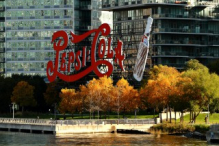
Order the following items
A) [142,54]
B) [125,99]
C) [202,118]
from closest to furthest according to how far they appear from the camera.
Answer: [202,118] → [125,99] → [142,54]

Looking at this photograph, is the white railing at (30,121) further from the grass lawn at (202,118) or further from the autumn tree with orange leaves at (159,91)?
the grass lawn at (202,118)

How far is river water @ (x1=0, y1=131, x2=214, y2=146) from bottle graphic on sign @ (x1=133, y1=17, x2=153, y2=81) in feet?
130

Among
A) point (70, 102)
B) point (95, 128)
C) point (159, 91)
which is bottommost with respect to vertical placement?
point (95, 128)

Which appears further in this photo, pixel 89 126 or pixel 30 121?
pixel 30 121

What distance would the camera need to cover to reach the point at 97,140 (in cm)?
14412

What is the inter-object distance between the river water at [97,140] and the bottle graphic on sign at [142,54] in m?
39.6

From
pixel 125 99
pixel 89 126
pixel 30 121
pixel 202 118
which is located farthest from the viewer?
pixel 125 99

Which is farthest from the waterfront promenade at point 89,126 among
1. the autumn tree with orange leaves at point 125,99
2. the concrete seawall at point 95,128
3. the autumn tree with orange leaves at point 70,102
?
the autumn tree with orange leaves at point 70,102

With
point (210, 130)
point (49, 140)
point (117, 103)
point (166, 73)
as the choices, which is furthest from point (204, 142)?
point (166, 73)

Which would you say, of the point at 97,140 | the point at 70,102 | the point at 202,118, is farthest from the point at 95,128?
the point at 70,102

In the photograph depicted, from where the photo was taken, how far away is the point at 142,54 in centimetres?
19538

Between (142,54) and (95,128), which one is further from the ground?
(142,54)

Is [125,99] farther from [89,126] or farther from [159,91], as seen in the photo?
[89,126]

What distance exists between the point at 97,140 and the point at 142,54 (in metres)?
54.6
